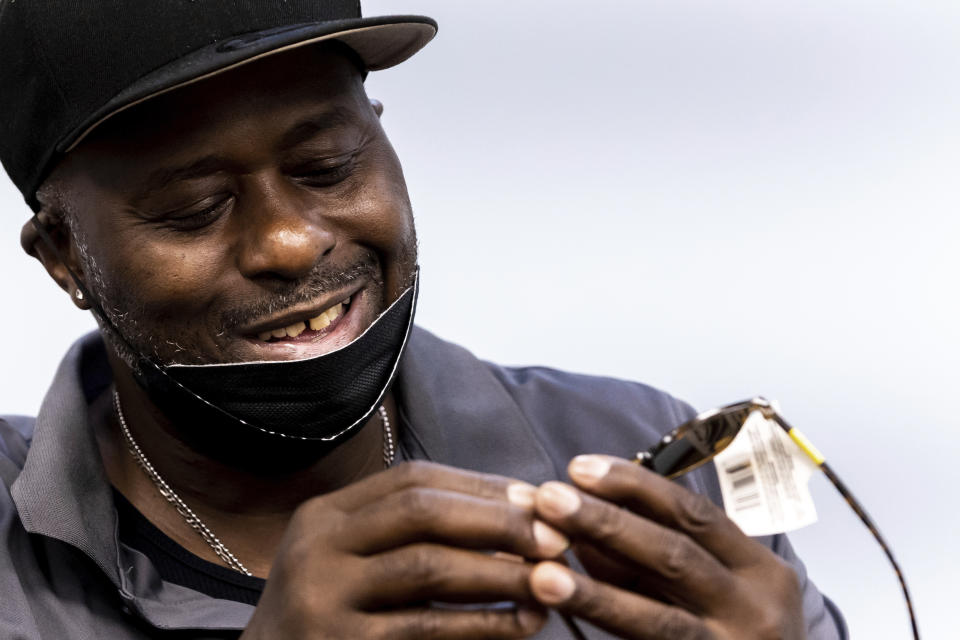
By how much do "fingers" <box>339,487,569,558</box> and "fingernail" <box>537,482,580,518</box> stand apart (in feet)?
0.07

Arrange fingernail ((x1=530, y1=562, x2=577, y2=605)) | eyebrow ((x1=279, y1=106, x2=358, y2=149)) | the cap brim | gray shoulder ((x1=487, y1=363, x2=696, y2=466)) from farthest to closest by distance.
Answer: gray shoulder ((x1=487, y1=363, x2=696, y2=466)), eyebrow ((x1=279, y1=106, x2=358, y2=149)), the cap brim, fingernail ((x1=530, y1=562, x2=577, y2=605))

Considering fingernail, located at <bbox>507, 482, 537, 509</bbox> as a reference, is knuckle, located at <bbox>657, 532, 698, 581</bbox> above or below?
below

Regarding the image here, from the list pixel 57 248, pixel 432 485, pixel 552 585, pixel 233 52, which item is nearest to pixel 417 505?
pixel 432 485

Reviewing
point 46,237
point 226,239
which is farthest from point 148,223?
point 46,237

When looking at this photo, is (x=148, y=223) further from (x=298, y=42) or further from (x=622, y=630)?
(x=622, y=630)

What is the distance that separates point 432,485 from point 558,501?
11cm

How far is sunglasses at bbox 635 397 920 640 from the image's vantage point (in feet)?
3.90

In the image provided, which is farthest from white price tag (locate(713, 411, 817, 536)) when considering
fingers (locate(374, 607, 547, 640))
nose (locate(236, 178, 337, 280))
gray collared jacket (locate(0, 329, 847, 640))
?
nose (locate(236, 178, 337, 280))

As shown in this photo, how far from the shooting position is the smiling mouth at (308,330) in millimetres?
1570

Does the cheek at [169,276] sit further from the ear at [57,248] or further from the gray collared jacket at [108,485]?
the gray collared jacket at [108,485]

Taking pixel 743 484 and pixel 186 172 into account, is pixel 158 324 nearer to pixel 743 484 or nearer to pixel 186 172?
pixel 186 172

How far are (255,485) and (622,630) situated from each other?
2.35 feet

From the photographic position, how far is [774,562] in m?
1.20

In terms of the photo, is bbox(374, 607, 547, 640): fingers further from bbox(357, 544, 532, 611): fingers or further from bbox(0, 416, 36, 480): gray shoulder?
bbox(0, 416, 36, 480): gray shoulder
